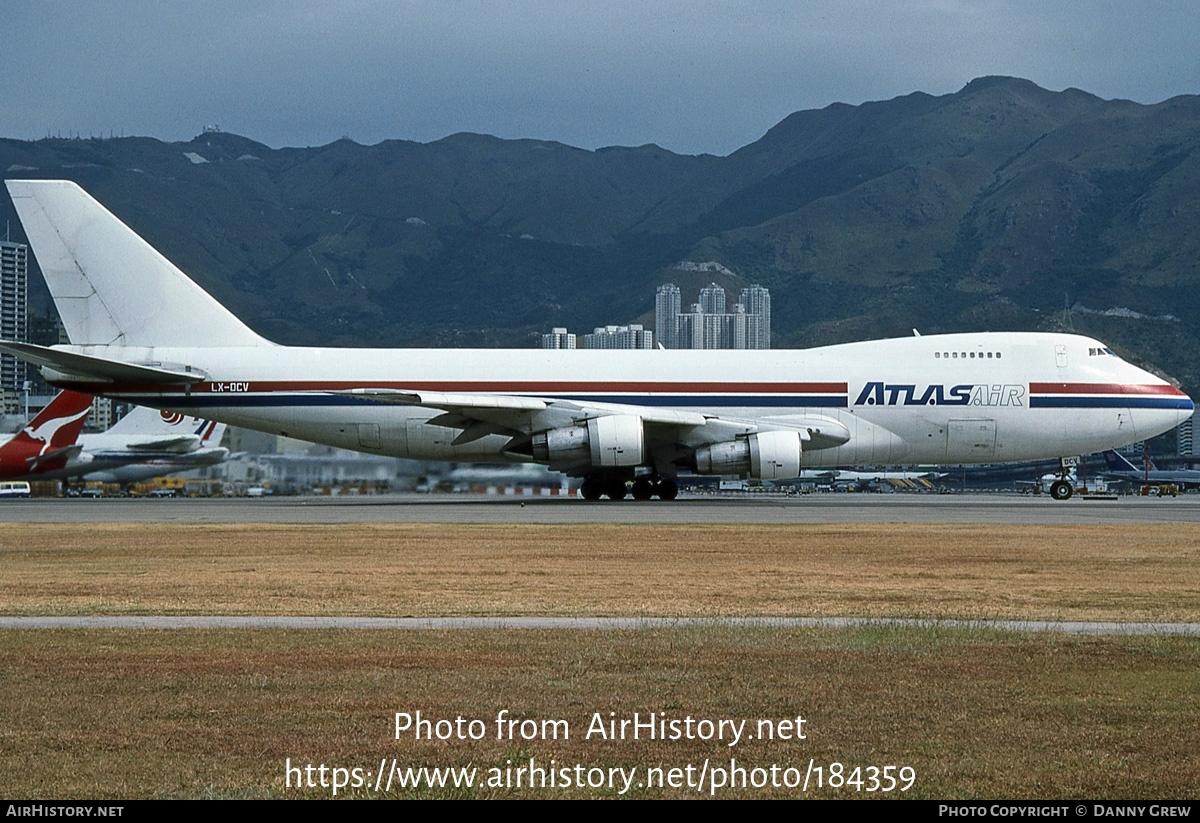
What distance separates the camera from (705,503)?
39.2m

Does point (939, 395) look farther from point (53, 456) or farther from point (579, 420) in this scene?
point (53, 456)

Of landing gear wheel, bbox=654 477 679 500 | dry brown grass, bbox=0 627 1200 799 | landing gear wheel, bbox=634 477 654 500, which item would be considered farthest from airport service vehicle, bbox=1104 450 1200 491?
dry brown grass, bbox=0 627 1200 799

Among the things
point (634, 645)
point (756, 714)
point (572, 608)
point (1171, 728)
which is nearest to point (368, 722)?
point (756, 714)

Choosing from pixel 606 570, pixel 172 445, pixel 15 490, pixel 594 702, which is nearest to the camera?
pixel 594 702

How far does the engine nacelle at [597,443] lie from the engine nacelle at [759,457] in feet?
6.54

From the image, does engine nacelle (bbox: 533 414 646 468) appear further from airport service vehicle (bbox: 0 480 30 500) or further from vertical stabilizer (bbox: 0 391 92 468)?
airport service vehicle (bbox: 0 480 30 500)

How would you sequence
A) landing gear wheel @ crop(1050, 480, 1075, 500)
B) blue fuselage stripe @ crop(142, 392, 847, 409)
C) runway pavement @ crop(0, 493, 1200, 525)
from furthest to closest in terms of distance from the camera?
landing gear wheel @ crop(1050, 480, 1075, 500)
blue fuselage stripe @ crop(142, 392, 847, 409)
runway pavement @ crop(0, 493, 1200, 525)

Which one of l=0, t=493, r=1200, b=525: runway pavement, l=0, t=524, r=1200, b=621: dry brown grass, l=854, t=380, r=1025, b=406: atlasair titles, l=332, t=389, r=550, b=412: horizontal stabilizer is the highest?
l=854, t=380, r=1025, b=406: atlasair titles

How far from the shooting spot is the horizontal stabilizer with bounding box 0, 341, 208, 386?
35.5 meters

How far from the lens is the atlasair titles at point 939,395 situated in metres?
38.8

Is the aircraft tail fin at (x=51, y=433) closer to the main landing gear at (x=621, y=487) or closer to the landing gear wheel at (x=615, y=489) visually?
the main landing gear at (x=621, y=487)

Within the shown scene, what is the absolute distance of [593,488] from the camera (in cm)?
3978

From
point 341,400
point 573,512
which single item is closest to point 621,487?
point 573,512

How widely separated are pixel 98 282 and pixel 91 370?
3621 millimetres
